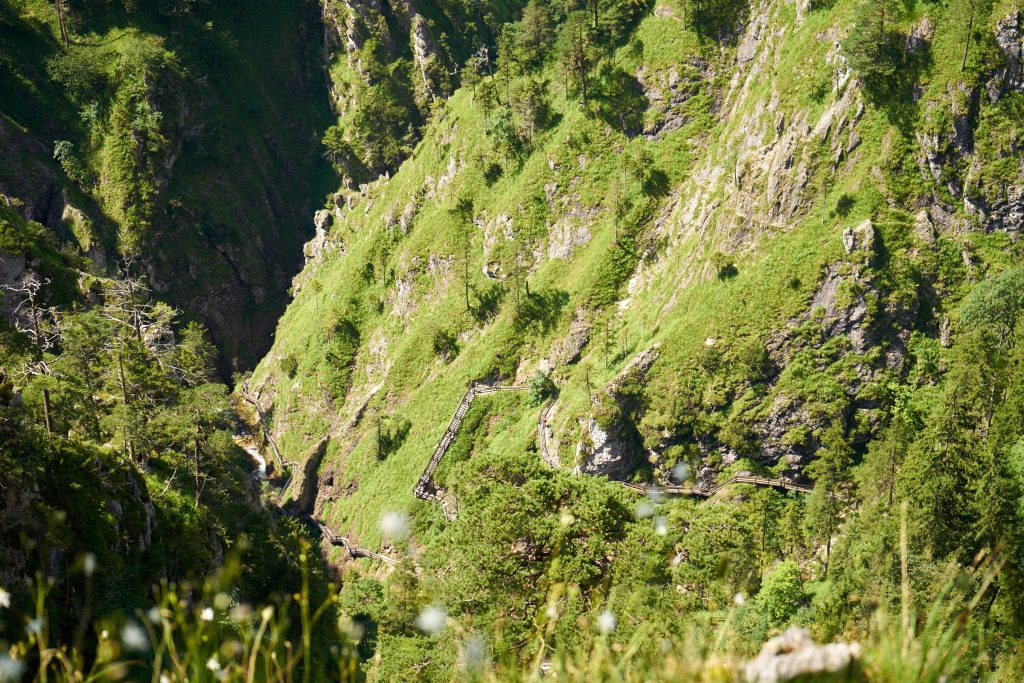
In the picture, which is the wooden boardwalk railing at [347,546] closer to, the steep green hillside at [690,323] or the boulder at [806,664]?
the steep green hillside at [690,323]

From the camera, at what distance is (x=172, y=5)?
444 ft

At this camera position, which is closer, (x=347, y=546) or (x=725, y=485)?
(x=725, y=485)

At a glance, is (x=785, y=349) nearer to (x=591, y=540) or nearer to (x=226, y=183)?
(x=591, y=540)

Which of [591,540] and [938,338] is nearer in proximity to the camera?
[591,540]

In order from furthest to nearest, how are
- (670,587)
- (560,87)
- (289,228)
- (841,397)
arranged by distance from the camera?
1. (289,228)
2. (560,87)
3. (841,397)
4. (670,587)

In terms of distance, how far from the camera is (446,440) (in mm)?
81125

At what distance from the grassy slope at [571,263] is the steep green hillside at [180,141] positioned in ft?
75.2

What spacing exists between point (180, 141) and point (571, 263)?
87.9 metres

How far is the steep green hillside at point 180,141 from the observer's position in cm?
11888

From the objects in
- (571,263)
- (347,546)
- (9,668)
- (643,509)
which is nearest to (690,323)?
(571,263)

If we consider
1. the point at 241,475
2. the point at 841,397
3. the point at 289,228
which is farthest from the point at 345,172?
the point at 841,397

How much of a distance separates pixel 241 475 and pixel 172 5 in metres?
119

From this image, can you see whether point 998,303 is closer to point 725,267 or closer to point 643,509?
point 725,267

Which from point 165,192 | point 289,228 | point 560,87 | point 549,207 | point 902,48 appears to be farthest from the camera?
point 289,228
